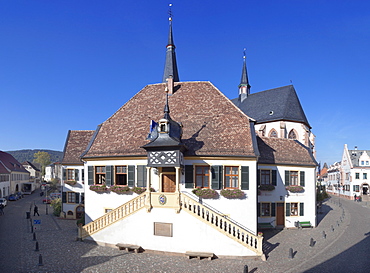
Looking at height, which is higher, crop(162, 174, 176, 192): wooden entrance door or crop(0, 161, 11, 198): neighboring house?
crop(162, 174, 176, 192): wooden entrance door

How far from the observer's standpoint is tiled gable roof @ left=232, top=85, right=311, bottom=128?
36094 mm

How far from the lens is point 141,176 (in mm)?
19688

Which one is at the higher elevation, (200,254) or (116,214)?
(116,214)

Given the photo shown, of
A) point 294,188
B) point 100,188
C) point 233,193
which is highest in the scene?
point 233,193

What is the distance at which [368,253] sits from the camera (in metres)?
16.4

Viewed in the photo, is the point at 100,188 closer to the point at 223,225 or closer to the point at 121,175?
the point at 121,175

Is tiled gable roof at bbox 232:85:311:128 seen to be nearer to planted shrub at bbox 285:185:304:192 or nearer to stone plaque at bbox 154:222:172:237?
planted shrub at bbox 285:185:304:192

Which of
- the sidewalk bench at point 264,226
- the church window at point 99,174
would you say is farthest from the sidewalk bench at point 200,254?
the church window at point 99,174

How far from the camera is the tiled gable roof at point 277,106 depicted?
36.1 meters

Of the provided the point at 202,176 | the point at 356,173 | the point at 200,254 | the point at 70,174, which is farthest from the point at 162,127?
the point at 356,173

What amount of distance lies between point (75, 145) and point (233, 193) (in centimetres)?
2009

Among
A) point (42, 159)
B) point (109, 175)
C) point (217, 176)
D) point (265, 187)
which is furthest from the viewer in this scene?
point (42, 159)

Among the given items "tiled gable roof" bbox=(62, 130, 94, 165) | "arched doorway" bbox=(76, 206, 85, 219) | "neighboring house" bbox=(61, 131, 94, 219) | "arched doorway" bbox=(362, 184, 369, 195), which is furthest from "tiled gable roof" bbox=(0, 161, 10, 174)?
"arched doorway" bbox=(362, 184, 369, 195)

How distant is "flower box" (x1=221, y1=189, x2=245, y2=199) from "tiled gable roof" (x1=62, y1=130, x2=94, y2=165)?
17.2 meters
